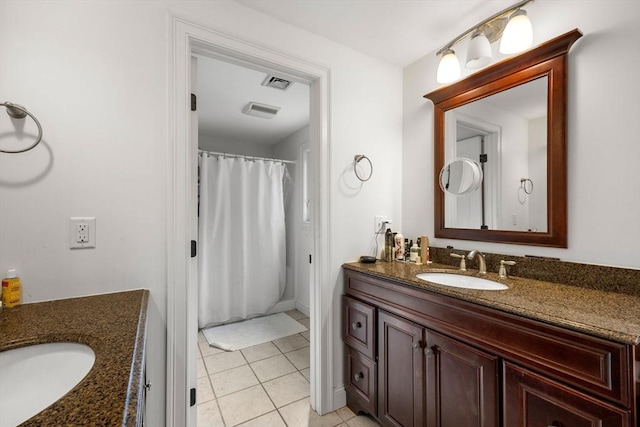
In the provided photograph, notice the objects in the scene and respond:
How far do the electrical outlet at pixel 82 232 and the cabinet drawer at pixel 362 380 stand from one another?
1.47 m

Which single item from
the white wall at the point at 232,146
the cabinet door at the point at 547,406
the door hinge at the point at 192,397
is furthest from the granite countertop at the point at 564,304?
the white wall at the point at 232,146

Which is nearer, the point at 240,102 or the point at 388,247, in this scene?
the point at 388,247

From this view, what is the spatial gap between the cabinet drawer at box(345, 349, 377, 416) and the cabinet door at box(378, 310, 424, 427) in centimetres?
5

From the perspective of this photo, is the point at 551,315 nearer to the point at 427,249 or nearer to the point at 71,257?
the point at 427,249

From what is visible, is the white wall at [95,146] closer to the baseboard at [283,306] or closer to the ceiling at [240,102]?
the ceiling at [240,102]

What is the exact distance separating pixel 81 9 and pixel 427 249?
2116 mm

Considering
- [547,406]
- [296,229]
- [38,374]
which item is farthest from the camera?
[296,229]

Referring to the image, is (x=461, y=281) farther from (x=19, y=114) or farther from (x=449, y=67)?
(x=19, y=114)

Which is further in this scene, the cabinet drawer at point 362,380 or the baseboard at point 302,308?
the baseboard at point 302,308

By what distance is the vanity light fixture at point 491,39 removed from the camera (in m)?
1.29

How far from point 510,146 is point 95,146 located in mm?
2008

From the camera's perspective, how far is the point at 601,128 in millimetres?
1200

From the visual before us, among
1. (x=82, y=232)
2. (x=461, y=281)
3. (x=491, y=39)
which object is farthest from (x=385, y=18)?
(x=82, y=232)

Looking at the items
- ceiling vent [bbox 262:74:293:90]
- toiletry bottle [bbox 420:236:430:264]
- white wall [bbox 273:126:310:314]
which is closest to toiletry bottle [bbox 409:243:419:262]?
toiletry bottle [bbox 420:236:430:264]
